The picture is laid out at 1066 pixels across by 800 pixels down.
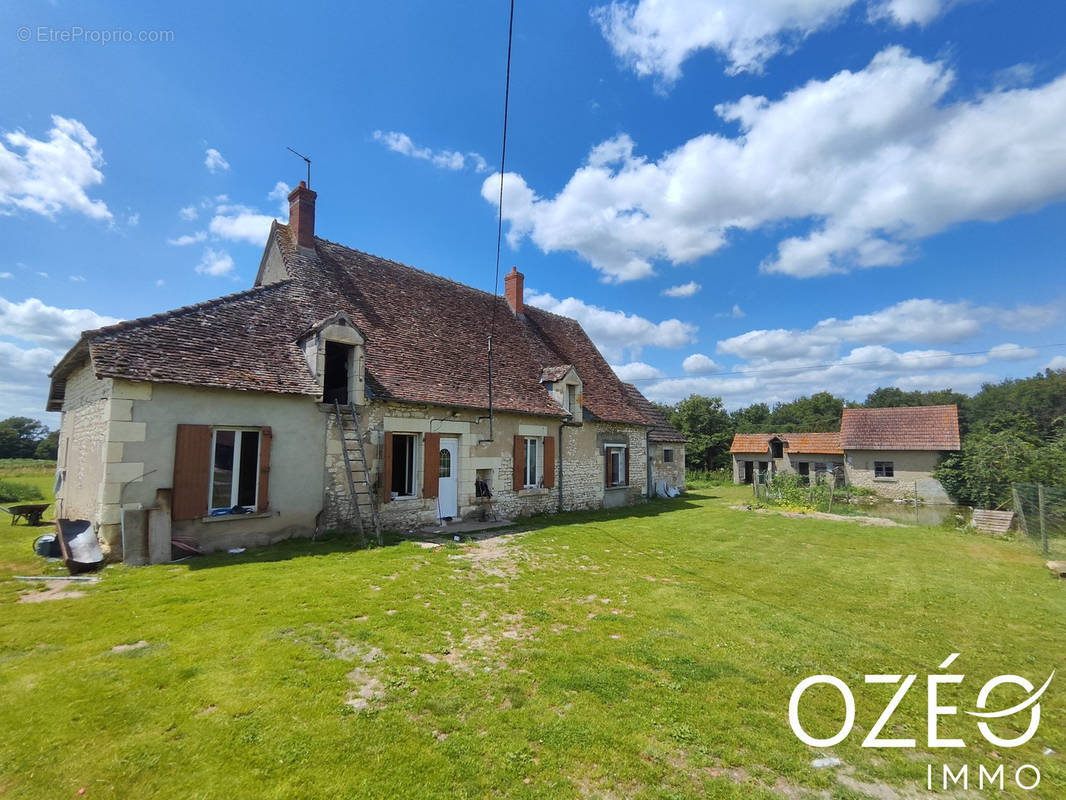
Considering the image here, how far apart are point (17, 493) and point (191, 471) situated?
16.3 metres

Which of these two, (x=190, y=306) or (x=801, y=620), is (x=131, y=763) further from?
(x=190, y=306)

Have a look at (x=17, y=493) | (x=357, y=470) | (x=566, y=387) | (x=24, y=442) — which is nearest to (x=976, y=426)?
(x=566, y=387)

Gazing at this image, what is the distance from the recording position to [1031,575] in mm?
8602

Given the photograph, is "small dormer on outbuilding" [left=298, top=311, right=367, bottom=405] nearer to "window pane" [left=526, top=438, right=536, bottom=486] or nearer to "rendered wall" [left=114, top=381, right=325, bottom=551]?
"rendered wall" [left=114, top=381, right=325, bottom=551]

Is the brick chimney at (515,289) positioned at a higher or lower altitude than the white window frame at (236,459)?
higher

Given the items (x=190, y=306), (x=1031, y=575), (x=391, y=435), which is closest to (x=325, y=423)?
(x=391, y=435)

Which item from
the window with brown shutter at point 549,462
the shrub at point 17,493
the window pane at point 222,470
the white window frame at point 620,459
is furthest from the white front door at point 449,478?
the shrub at point 17,493

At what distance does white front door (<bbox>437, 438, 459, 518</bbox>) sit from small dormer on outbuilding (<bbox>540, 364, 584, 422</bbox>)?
4213 mm

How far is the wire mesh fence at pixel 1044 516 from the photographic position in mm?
10547

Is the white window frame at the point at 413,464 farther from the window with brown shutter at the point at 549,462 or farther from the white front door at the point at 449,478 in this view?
the window with brown shutter at the point at 549,462

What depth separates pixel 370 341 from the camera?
11508mm

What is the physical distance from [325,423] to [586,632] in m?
6.91

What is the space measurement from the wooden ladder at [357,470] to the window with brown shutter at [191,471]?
92.2 inches

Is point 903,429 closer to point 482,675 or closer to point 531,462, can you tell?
point 531,462
